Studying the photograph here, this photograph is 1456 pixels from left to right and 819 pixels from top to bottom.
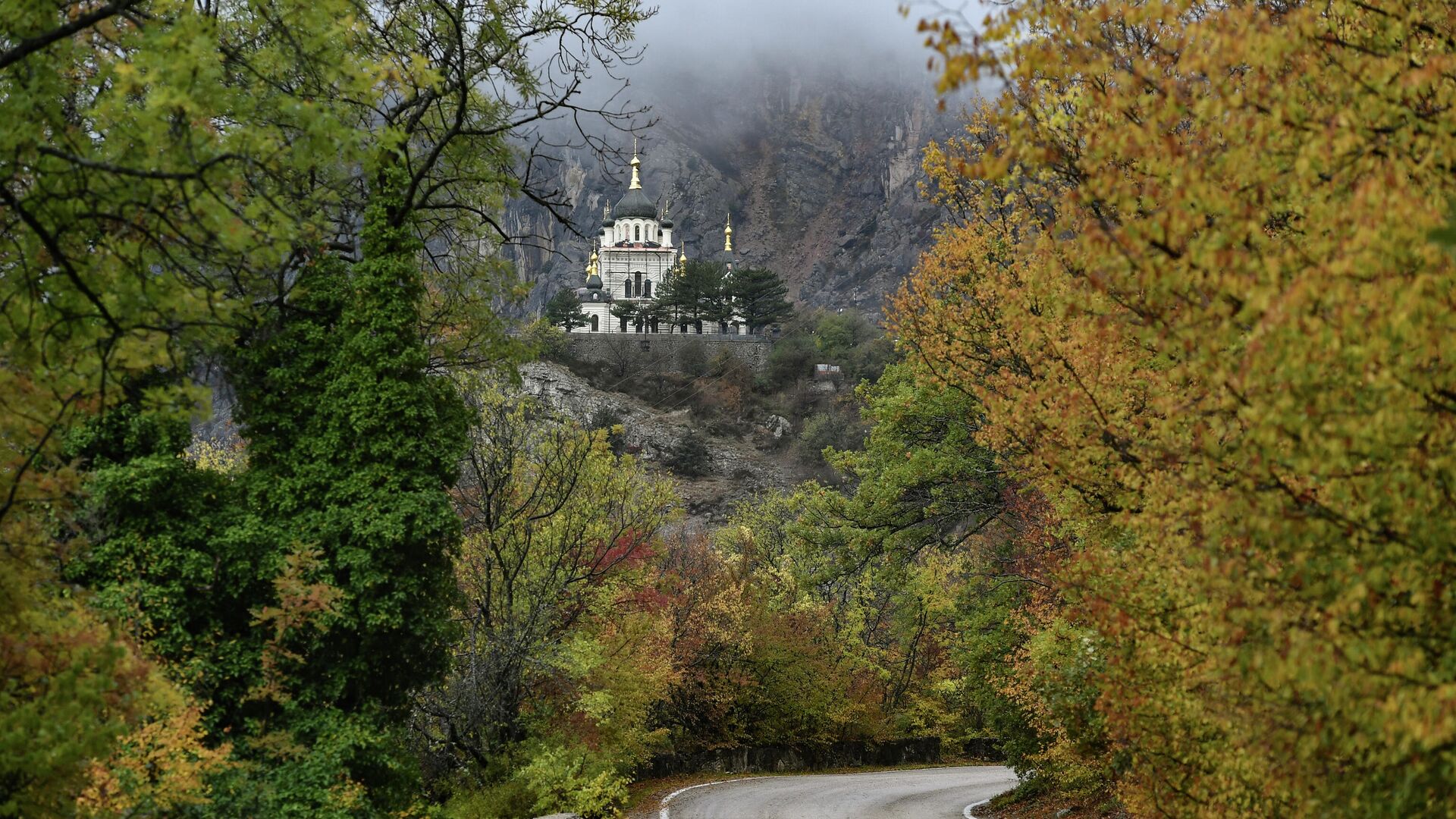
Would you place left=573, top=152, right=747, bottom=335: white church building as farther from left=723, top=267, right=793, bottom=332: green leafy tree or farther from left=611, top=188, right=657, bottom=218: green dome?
left=723, top=267, right=793, bottom=332: green leafy tree

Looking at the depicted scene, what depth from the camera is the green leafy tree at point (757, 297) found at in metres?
102

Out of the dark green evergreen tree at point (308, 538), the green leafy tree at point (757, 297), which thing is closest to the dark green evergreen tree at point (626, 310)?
the green leafy tree at point (757, 297)

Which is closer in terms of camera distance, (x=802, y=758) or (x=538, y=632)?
(x=538, y=632)

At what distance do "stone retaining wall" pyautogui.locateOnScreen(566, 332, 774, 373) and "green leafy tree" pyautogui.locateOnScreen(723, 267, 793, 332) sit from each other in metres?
1.75

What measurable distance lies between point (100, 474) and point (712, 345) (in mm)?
90835

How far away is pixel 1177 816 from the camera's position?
27.3 feet

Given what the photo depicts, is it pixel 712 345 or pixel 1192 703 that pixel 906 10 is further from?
pixel 712 345

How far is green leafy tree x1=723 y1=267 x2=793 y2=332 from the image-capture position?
333 feet

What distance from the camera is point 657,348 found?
103m

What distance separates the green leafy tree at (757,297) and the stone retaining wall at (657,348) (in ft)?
5.73

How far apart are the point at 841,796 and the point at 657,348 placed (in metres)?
80.9

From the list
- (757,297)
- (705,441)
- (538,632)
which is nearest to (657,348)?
(757,297)

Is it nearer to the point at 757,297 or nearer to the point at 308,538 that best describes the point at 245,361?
the point at 308,538

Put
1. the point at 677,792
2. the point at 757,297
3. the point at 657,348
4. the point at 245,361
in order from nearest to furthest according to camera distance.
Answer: the point at 245,361 → the point at 677,792 → the point at 657,348 → the point at 757,297
